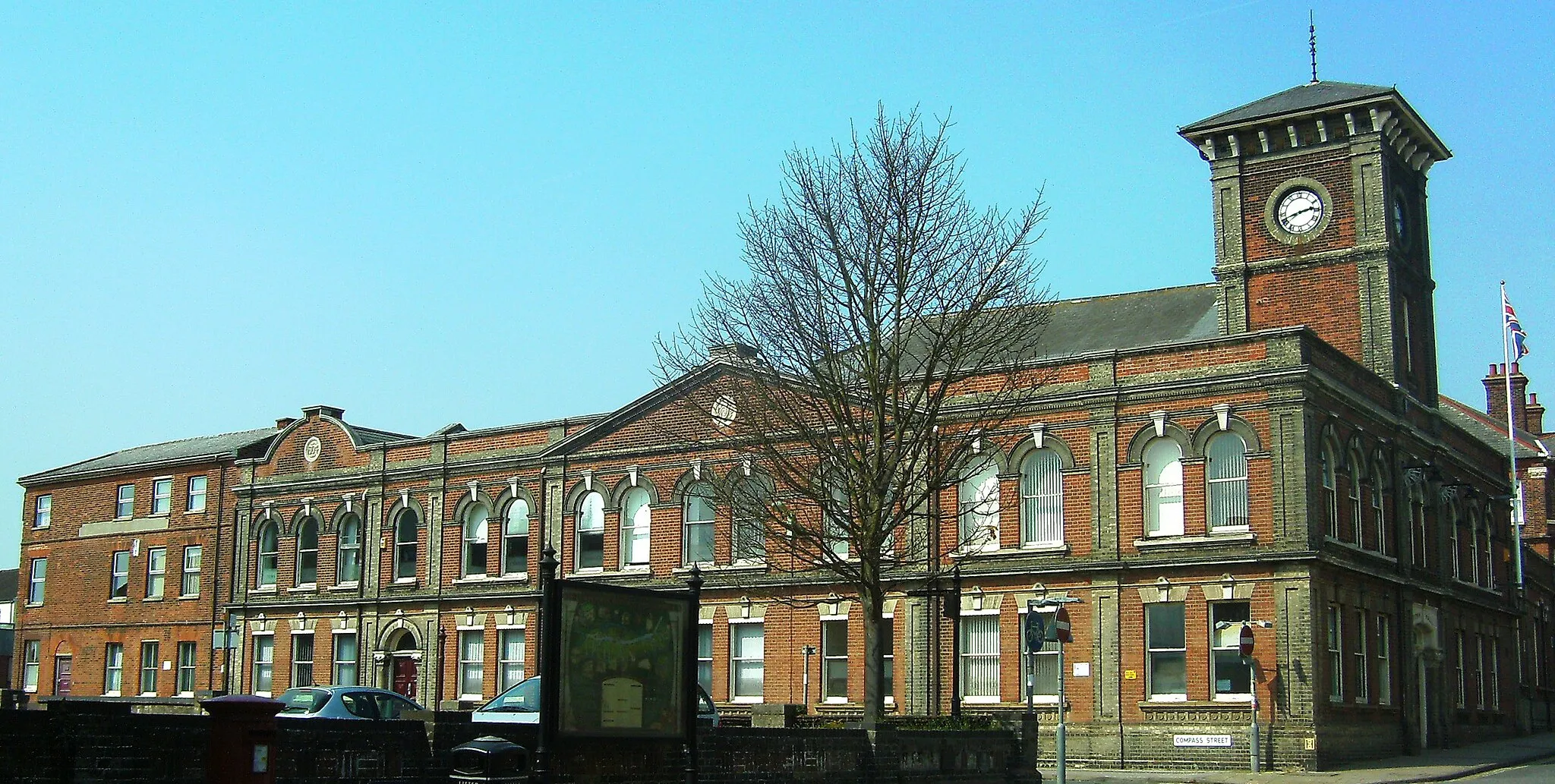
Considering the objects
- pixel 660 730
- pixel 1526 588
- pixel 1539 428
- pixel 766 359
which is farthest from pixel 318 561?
pixel 1539 428

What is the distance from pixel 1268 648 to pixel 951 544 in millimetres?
7515

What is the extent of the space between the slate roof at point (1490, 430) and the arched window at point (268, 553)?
4011 centimetres

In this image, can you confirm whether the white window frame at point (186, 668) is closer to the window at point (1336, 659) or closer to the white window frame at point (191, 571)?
the white window frame at point (191, 571)

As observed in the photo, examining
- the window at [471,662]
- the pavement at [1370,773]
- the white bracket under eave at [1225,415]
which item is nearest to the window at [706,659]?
the window at [471,662]

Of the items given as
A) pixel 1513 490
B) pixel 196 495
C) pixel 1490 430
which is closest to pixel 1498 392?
pixel 1490 430

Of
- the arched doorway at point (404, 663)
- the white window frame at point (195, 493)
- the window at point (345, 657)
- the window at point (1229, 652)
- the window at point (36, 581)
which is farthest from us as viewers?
the window at point (36, 581)

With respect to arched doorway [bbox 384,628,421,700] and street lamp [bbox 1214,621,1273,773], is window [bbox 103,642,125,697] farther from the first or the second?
street lamp [bbox 1214,621,1273,773]

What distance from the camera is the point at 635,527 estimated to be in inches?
1654

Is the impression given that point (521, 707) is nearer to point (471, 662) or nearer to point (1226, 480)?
point (1226, 480)

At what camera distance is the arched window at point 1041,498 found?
3534 cm

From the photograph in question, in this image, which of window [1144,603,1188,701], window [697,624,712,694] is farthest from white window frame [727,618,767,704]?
window [1144,603,1188,701]

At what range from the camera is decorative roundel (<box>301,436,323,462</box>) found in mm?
48562

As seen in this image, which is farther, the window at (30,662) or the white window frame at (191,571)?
the window at (30,662)

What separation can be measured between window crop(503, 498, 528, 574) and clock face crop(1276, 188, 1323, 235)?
20.9 meters
